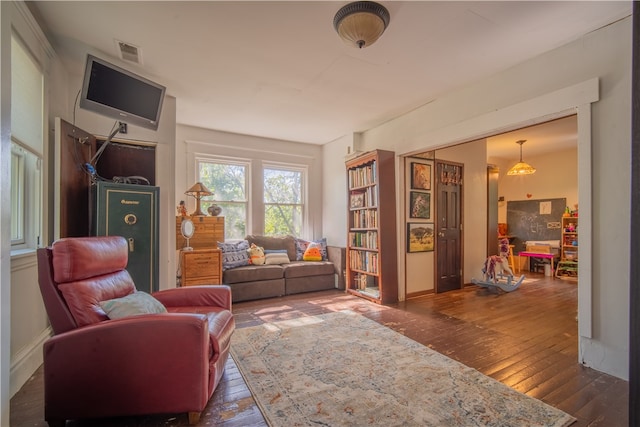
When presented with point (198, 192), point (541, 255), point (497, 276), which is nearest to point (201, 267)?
point (198, 192)

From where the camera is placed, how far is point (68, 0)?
2164 mm

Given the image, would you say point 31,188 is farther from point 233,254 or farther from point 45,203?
point 233,254

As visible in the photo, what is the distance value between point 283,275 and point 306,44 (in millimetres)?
3321

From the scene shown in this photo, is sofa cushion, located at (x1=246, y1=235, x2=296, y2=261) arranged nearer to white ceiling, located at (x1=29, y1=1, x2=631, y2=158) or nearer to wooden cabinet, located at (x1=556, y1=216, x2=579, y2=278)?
white ceiling, located at (x1=29, y1=1, x2=631, y2=158)

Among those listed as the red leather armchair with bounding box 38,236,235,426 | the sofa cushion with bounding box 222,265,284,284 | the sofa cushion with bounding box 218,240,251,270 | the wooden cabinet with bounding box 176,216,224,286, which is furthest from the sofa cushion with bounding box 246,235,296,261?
the red leather armchair with bounding box 38,236,235,426

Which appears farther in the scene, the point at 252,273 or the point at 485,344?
the point at 252,273

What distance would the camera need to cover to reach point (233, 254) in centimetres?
468

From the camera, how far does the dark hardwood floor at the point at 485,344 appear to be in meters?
1.84

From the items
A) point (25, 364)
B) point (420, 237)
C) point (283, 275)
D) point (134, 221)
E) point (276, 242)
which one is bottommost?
point (25, 364)

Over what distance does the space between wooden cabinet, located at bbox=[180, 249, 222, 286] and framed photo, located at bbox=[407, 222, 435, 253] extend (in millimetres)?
2777

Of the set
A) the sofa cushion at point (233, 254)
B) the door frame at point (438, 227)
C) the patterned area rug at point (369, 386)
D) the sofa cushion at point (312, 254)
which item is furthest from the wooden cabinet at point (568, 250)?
the sofa cushion at point (233, 254)

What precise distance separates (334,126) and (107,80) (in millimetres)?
3137

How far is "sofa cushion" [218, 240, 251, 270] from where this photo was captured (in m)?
4.57

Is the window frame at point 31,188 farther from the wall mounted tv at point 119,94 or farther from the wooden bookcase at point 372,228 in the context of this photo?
the wooden bookcase at point 372,228
